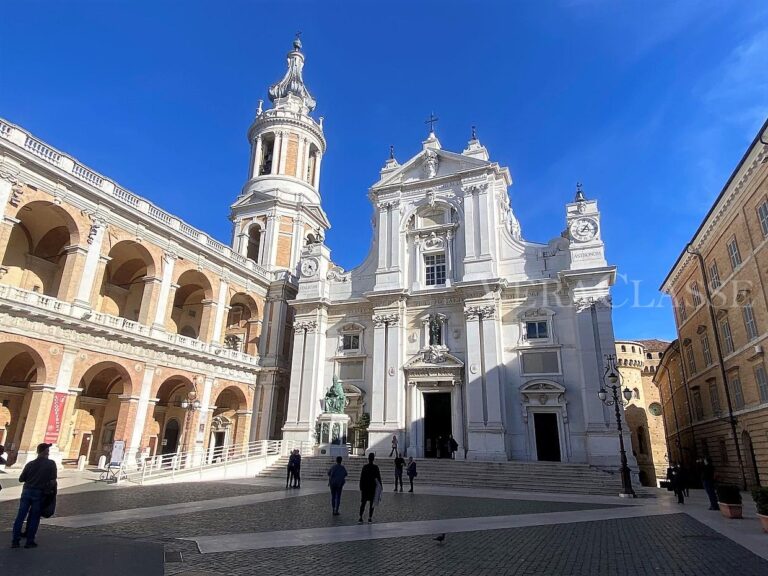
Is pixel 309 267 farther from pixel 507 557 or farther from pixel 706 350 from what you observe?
pixel 507 557

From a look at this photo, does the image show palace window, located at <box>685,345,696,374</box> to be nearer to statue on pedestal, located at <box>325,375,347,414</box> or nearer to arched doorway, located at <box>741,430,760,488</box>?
arched doorway, located at <box>741,430,760,488</box>

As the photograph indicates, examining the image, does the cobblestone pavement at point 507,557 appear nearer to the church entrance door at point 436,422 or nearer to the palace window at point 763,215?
the palace window at point 763,215

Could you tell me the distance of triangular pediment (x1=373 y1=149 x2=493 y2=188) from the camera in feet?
101

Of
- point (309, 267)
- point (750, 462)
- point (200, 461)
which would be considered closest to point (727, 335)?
point (750, 462)

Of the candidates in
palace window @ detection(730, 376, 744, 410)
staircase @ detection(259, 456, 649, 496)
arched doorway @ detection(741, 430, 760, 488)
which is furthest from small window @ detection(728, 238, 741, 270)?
staircase @ detection(259, 456, 649, 496)

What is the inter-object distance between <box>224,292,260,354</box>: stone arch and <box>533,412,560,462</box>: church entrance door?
18.7 metres

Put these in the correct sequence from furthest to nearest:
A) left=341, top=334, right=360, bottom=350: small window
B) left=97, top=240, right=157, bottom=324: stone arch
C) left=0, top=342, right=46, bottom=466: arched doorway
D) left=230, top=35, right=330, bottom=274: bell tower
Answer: left=230, top=35, right=330, bottom=274: bell tower → left=341, top=334, right=360, bottom=350: small window → left=97, top=240, right=157, bottom=324: stone arch → left=0, top=342, right=46, bottom=466: arched doorway

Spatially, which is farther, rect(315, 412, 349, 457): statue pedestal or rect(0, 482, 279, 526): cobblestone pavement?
rect(315, 412, 349, 457): statue pedestal

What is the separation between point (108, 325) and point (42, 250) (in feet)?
21.9

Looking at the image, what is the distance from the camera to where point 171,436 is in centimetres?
3089

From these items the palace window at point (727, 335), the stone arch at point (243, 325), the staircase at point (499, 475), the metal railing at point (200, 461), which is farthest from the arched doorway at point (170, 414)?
the palace window at point (727, 335)

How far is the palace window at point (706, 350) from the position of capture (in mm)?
26127

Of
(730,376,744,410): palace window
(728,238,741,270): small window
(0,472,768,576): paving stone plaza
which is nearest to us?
(0,472,768,576): paving stone plaza

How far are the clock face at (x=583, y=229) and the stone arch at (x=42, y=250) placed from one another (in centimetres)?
2515
